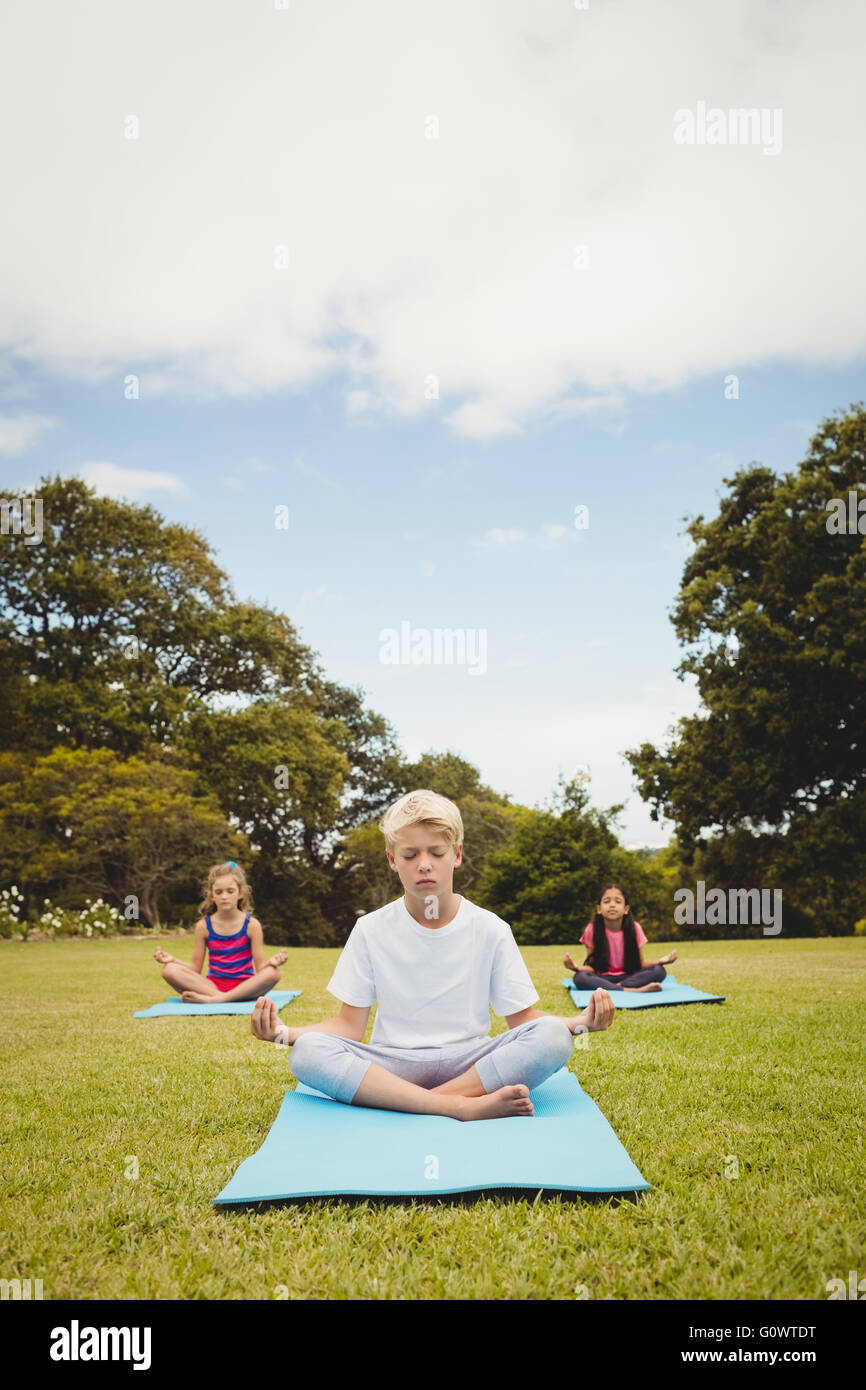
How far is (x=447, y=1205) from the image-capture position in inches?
87.8

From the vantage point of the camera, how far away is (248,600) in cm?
2556

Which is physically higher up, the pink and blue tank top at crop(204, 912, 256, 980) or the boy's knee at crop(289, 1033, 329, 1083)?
the boy's knee at crop(289, 1033, 329, 1083)

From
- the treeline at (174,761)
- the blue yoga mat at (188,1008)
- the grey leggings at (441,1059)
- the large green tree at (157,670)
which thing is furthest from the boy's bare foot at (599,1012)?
the large green tree at (157,670)

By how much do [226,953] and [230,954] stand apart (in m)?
0.03

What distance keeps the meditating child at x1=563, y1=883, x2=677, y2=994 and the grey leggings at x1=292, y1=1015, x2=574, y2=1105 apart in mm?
4010

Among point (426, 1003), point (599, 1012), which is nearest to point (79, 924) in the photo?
point (426, 1003)

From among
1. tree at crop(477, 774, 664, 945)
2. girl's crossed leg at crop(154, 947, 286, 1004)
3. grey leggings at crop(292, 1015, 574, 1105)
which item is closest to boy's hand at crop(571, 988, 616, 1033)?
grey leggings at crop(292, 1015, 574, 1105)

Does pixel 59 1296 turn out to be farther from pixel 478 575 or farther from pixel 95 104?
pixel 478 575

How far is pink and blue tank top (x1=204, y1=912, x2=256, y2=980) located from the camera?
22.7 feet

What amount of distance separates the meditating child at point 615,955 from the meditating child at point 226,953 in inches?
100

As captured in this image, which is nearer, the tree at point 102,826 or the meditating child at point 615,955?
the meditating child at point 615,955

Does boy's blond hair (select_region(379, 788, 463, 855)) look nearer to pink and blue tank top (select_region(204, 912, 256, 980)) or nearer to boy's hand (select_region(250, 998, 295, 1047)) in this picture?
boy's hand (select_region(250, 998, 295, 1047))

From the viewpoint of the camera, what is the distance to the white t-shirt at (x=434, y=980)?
3.28 m

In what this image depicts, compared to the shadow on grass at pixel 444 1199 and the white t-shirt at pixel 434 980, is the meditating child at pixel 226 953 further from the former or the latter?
the shadow on grass at pixel 444 1199
